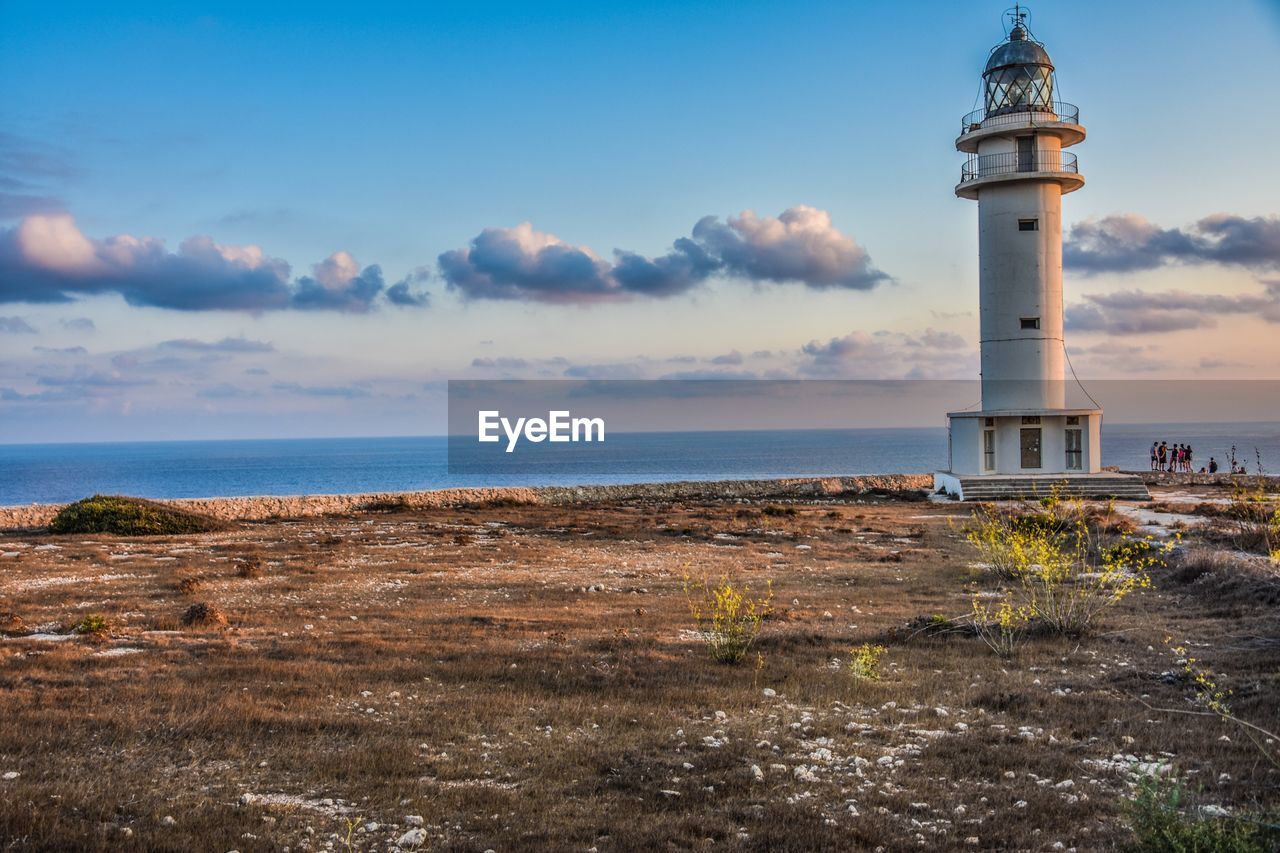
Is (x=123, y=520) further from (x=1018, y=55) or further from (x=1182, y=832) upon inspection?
(x=1018, y=55)

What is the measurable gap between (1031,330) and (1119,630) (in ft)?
111

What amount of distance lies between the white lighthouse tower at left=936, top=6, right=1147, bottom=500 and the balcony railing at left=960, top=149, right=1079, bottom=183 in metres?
0.05

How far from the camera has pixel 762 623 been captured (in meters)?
15.8

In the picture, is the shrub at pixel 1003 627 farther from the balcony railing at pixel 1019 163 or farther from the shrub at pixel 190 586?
the balcony railing at pixel 1019 163

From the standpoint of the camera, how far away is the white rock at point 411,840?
680cm

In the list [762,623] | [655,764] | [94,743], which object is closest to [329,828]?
[655,764]

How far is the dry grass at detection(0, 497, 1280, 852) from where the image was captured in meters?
7.28

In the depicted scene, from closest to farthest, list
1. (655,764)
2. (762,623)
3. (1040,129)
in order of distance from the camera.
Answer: (655,764) < (762,623) < (1040,129)

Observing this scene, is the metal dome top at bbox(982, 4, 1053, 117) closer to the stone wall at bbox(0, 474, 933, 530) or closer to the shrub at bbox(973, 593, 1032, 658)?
the stone wall at bbox(0, 474, 933, 530)

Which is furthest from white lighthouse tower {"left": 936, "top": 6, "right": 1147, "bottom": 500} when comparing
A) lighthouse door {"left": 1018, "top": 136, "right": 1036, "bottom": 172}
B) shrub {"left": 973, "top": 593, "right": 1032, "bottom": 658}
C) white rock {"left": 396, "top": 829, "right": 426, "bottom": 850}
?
white rock {"left": 396, "top": 829, "right": 426, "bottom": 850}

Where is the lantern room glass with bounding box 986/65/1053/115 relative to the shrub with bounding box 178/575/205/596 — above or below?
above

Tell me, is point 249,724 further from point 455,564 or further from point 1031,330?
point 1031,330

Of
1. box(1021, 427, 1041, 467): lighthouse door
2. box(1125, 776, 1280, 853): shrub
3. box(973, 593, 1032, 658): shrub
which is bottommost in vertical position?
box(973, 593, 1032, 658): shrub

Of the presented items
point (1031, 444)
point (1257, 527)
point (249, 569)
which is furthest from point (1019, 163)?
point (249, 569)
